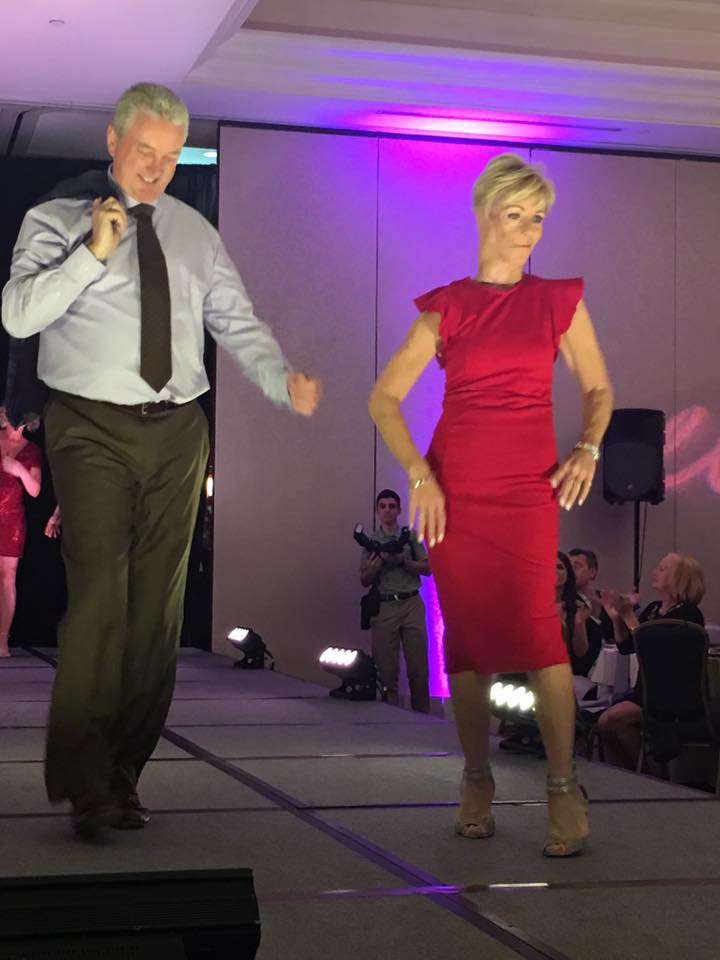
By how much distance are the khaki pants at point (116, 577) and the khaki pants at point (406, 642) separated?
5661 millimetres

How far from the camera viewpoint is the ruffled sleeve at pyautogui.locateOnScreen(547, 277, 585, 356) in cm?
277

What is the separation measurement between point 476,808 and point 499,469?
2.18ft

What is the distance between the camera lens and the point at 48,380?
279 centimetres

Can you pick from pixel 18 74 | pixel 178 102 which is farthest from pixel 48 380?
pixel 18 74

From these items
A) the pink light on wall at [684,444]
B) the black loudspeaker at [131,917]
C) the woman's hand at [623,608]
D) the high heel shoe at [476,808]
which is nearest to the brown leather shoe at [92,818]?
the high heel shoe at [476,808]

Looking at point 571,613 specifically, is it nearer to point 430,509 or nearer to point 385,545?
point 385,545

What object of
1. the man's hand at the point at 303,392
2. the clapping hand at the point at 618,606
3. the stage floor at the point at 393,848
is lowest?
the stage floor at the point at 393,848

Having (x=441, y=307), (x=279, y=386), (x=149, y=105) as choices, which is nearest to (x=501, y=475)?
(x=441, y=307)

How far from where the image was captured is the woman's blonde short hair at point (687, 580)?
19.7ft

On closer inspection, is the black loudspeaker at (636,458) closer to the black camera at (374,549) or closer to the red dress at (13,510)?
the black camera at (374,549)

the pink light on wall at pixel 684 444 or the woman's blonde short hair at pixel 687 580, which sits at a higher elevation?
the pink light on wall at pixel 684 444

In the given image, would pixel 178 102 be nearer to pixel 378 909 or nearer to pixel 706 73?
pixel 378 909

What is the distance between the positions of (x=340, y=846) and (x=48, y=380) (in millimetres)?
1052

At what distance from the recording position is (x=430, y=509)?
2.72 meters
